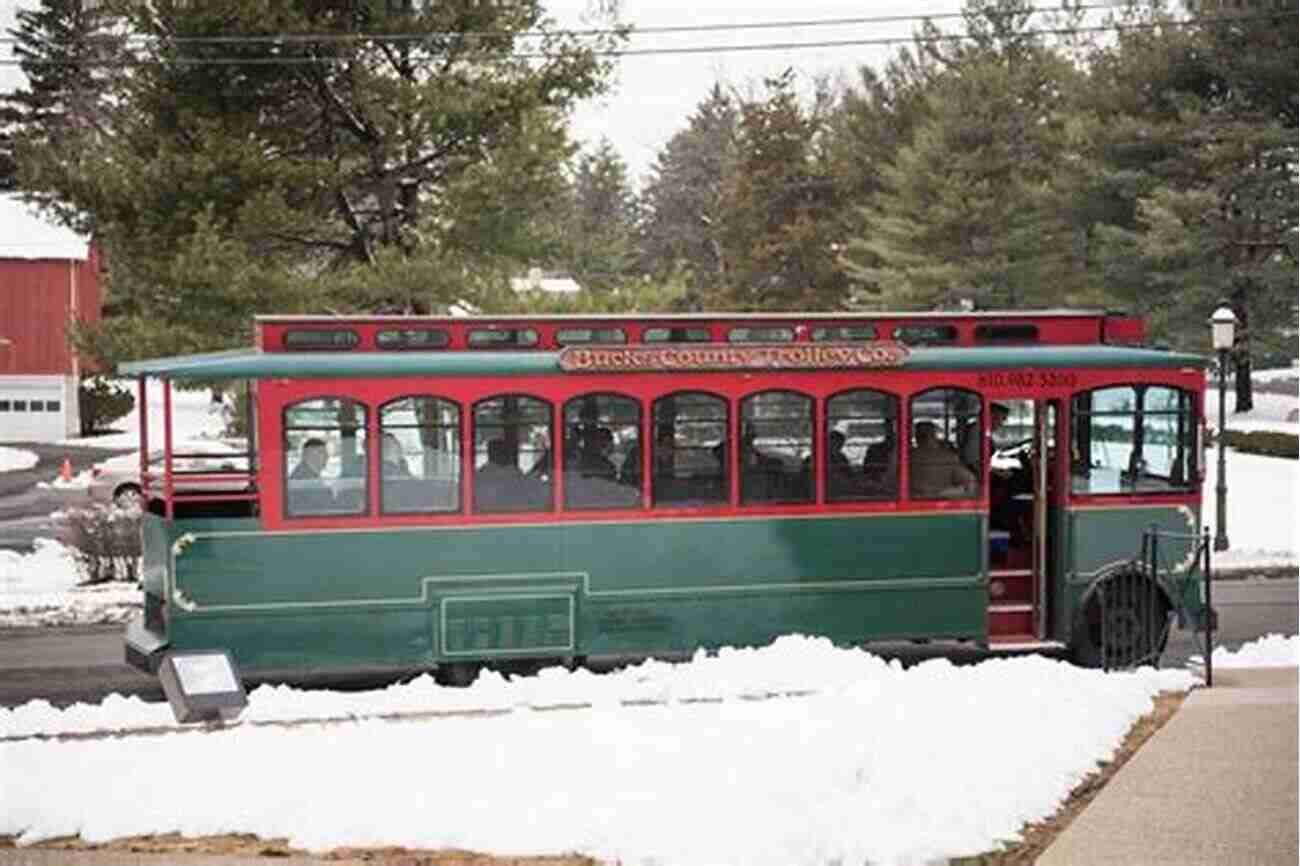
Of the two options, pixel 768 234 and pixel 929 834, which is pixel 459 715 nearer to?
pixel 929 834

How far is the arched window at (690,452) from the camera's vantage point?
11.5 m

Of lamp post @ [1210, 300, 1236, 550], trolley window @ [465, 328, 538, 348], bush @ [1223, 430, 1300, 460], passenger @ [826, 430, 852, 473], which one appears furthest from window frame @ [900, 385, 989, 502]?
bush @ [1223, 430, 1300, 460]

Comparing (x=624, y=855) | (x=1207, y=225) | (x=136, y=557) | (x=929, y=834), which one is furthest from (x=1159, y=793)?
(x=136, y=557)

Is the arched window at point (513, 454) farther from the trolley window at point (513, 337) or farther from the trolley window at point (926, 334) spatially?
the trolley window at point (926, 334)

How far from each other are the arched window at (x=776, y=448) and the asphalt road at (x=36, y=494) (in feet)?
14.5

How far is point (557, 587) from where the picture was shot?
1134 cm

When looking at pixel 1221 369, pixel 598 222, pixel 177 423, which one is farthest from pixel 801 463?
pixel 598 222

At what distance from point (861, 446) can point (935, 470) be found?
522 mm

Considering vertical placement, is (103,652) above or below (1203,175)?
below

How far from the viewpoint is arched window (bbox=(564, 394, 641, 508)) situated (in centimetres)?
1133

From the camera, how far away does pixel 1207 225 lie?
53.8 feet

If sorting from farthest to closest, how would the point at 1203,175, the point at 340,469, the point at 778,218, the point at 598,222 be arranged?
the point at 778,218, the point at 598,222, the point at 1203,175, the point at 340,469

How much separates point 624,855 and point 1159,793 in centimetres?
250

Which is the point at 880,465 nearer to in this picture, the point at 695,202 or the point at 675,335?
the point at 675,335
